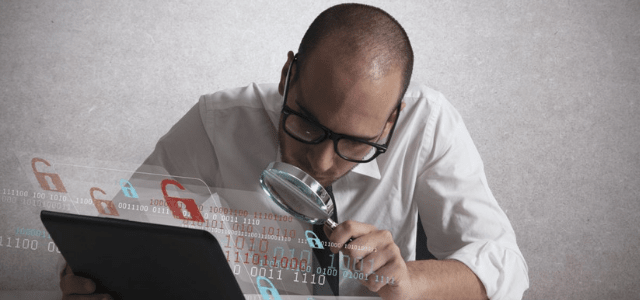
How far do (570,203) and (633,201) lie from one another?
1.00ft

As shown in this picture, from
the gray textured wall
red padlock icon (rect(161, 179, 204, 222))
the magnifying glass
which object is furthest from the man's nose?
the gray textured wall

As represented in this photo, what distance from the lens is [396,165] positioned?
1406mm

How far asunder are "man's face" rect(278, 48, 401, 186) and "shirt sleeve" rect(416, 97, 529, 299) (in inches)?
13.7

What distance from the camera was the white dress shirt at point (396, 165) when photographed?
130 centimetres

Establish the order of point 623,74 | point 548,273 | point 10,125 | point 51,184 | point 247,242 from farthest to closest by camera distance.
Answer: point 548,273 → point 623,74 → point 10,125 → point 247,242 → point 51,184

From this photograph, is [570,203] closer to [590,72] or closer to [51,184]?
[590,72]

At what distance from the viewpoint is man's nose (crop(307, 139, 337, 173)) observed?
1.06m

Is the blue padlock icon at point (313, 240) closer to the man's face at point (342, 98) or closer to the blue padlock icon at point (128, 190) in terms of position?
the man's face at point (342, 98)

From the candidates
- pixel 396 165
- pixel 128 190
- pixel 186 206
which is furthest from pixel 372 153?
pixel 128 190

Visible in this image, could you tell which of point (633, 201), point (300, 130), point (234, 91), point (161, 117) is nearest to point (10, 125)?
point (161, 117)

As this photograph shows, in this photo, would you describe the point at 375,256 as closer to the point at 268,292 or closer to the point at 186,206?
the point at 268,292

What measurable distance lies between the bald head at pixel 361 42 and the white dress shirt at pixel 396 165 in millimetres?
356

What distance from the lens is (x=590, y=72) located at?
221cm

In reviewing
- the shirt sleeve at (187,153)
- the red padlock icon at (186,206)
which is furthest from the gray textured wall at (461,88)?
the red padlock icon at (186,206)
